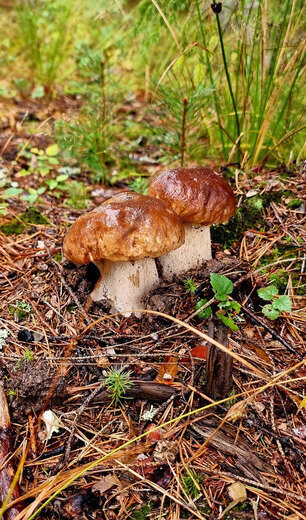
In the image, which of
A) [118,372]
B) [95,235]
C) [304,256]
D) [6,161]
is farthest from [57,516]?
[6,161]

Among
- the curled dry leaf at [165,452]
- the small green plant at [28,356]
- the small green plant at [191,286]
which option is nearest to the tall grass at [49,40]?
the small green plant at [191,286]

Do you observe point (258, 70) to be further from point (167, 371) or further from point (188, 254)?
point (167, 371)

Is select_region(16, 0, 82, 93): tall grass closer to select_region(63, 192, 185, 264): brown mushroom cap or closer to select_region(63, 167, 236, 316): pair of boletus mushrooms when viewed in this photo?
select_region(63, 167, 236, 316): pair of boletus mushrooms

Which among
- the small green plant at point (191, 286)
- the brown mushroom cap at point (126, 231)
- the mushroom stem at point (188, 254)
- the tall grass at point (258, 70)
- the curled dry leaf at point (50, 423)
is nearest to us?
the curled dry leaf at point (50, 423)

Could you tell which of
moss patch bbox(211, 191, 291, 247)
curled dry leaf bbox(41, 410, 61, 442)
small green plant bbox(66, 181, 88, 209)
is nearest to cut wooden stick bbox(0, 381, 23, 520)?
curled dry leaf bbox(41, 410, 61, 442)

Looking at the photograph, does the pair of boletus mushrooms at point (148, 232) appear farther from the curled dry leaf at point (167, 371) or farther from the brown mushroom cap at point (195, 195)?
the curled dry leaf at point (167, 371)

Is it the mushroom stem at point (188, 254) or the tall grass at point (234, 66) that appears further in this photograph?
the tall grass at point (234, 66)

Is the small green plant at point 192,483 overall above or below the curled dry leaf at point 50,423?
below
